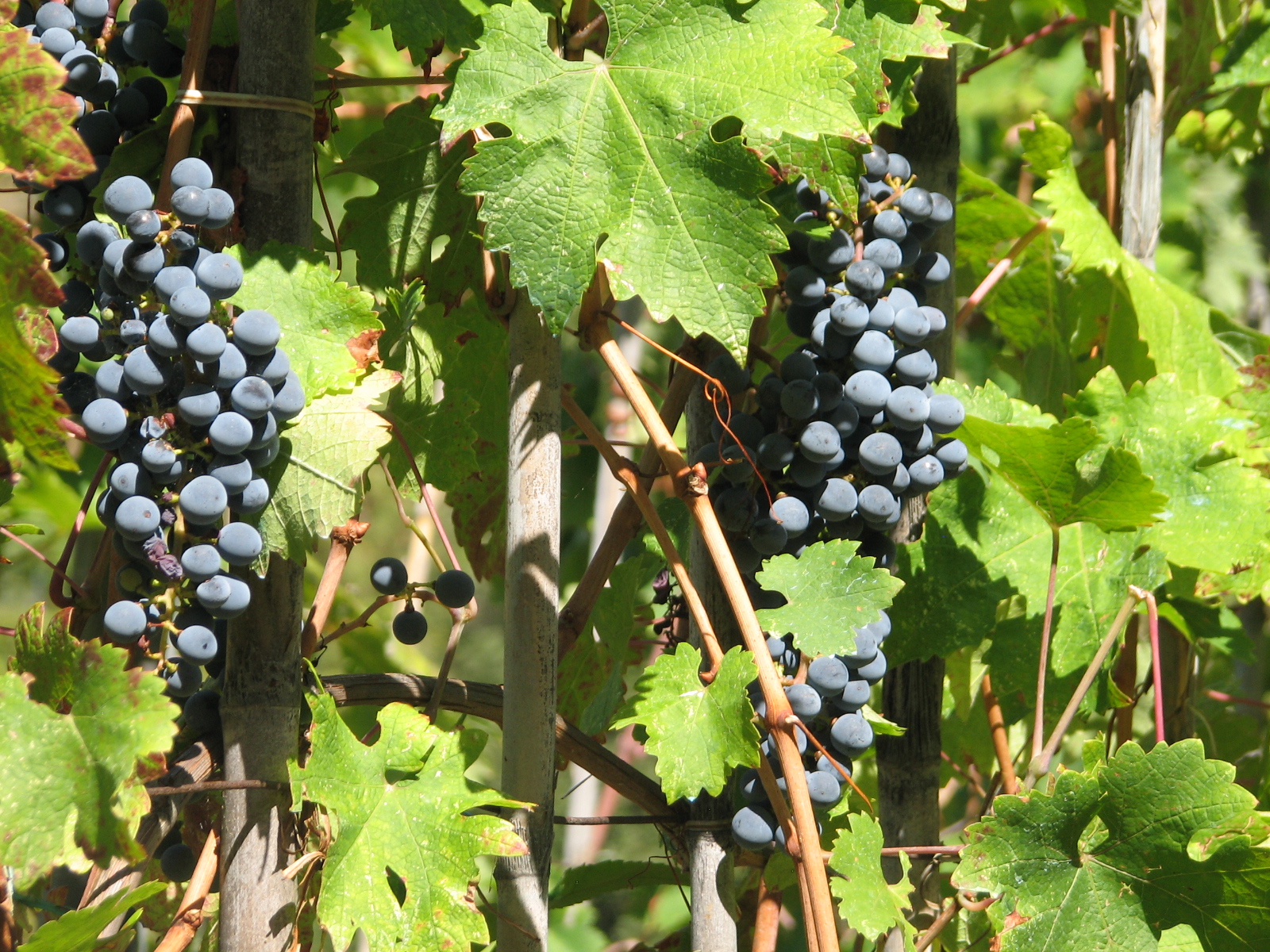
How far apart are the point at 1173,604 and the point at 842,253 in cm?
67

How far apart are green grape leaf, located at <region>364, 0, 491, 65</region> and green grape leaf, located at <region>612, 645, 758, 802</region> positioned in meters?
0.51

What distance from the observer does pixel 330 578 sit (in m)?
0.93

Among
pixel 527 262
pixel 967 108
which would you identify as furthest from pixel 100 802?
pixel 967 108

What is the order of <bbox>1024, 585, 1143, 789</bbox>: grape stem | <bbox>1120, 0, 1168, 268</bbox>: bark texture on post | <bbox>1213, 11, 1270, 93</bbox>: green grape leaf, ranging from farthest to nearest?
<bbox>1213, 11, 1270, 93</bbox>: green grape leaf → <bbox>1120, 0, 1168, 268</bbox>: bark texture on post → <bbox>1024, 585, 1143, 789</bbox>: grape stem

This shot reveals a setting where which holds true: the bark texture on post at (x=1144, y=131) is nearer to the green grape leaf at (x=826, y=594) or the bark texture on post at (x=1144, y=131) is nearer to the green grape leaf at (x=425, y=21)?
the green grape leaf at (x=826, y=594)

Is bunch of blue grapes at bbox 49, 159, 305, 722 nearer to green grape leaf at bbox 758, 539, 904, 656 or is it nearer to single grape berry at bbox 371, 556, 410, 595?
single grape berry at bbox 371, 556, 410, 595

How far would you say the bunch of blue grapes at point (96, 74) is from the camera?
81 centimetres

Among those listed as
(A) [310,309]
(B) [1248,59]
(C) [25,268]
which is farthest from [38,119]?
(B) [1248,59]

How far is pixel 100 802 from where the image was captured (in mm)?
705

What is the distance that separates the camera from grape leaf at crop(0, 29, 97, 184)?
0.68 meters

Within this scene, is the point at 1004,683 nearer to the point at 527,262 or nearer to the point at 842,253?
the point at 842,253

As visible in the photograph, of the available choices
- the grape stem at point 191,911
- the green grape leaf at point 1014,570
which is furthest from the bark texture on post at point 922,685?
the grape stem at point 191,911

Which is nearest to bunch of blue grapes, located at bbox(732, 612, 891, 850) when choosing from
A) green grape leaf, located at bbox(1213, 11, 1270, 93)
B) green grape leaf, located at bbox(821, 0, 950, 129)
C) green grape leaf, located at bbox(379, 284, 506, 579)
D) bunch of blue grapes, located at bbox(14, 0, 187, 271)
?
green grape leaf, located at bbox(379, 284, 506, 579)

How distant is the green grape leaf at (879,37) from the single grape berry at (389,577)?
1.82 ft
